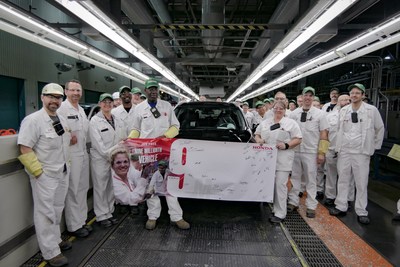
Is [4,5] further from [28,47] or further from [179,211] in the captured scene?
[28,47]

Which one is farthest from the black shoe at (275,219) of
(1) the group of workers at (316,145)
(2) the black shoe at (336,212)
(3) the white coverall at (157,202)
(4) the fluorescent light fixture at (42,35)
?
(4) the fluorescent light fixture at (42,35)

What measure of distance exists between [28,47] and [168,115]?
25.2 feet

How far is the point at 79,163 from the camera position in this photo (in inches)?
122

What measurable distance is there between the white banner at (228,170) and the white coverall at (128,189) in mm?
516

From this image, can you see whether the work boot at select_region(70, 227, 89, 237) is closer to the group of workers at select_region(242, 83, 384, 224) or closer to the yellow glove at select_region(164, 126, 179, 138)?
the yellow glove at select_region(164, 126, 179, 138)

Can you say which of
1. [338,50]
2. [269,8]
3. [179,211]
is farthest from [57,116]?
[269,8]

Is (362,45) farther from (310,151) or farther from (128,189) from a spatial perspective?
(128,189)

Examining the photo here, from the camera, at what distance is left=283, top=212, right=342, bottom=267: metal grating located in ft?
9.10

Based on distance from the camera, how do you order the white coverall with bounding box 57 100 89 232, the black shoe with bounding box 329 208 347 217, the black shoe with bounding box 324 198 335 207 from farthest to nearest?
the black shoe with bounding box 324 198 335 207
the black shoe with bounding box 329 208 347 217
the white coverall with bounding box 57 100 89 232

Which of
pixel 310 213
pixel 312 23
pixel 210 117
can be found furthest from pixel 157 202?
pixel 312 23

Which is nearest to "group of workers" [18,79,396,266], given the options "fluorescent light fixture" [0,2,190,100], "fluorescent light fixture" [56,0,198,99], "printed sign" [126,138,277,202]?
"printed sign" [126,138,277,202]

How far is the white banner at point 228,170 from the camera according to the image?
3.53 metres

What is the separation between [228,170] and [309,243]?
1221 mm

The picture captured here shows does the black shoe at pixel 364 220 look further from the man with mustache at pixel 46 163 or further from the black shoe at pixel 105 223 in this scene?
the man with mustache at pixel 46 163
